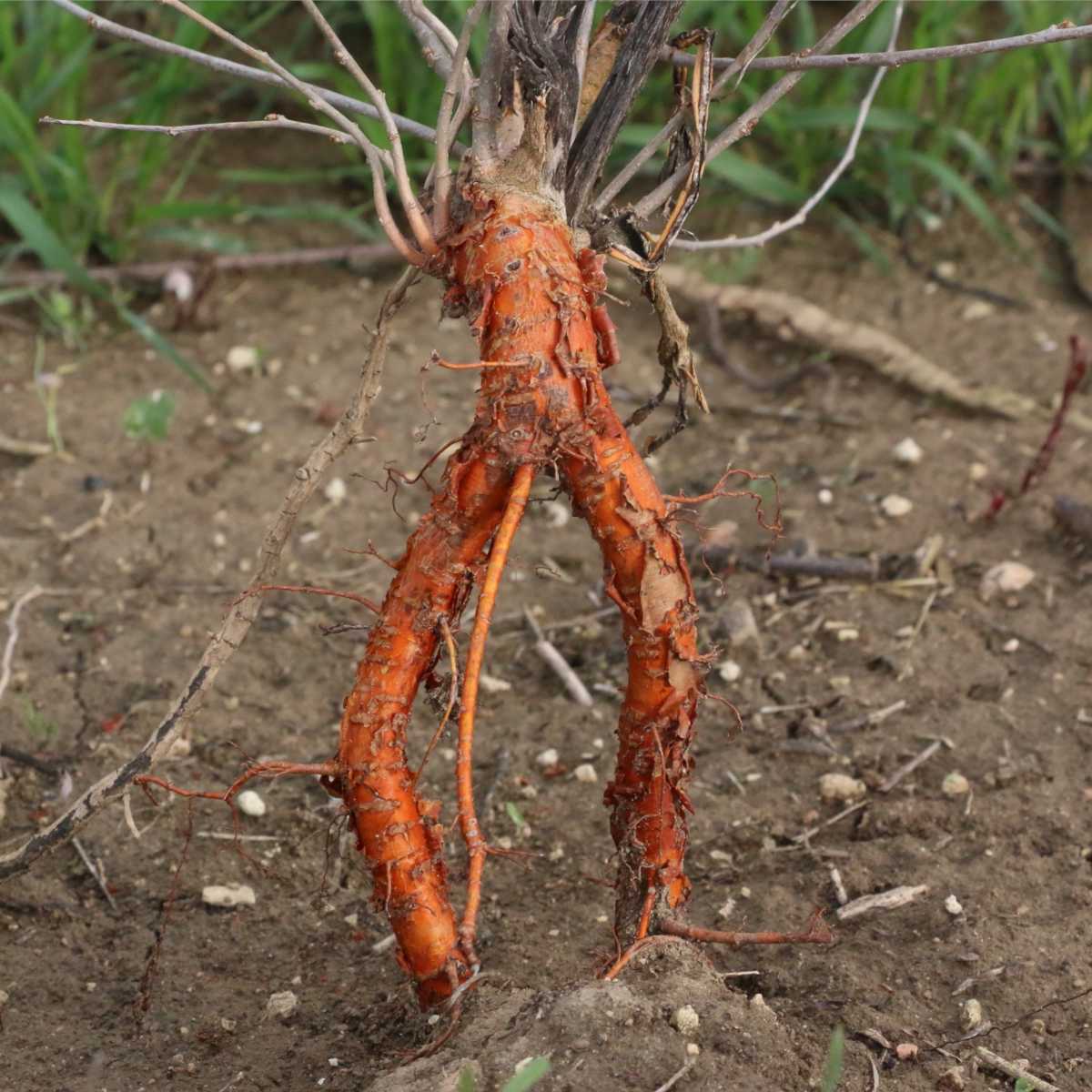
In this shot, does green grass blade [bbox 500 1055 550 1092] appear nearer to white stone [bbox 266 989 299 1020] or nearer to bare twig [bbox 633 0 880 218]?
white stone [bbox 266 989 299 1020]

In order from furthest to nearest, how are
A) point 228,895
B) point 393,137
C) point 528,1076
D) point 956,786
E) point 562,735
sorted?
point 562,735, point 956,786, point 228,895, point 393,137, point 528,1076

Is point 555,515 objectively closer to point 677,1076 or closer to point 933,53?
point 933,53

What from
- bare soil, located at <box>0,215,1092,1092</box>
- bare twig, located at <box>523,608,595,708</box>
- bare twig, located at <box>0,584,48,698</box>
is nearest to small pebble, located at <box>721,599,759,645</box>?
bare soil, located at <box>0,215,1092,1092</box>

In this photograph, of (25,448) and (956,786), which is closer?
(956,786)

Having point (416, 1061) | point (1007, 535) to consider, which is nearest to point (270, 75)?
point (416, 1061)

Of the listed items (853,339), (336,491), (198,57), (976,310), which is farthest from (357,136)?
(976,310)

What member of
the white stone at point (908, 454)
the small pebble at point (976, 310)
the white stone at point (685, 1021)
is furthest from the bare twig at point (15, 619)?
the small pebble at point (976, 310)
